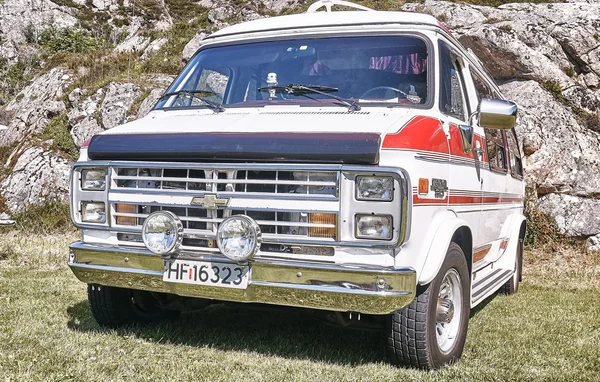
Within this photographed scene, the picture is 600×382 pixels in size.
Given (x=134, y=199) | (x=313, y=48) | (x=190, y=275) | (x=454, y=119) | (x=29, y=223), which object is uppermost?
(x=313, y=48)

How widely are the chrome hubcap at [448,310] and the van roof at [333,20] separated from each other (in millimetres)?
1860

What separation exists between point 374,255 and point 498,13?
12.7 meters

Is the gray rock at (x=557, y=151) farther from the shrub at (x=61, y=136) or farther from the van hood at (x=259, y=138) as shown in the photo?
the shrub at (x=61, y=136)

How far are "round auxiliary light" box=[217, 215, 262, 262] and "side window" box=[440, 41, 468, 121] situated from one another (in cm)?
165

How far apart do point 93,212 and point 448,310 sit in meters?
2.44

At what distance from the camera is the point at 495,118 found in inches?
168

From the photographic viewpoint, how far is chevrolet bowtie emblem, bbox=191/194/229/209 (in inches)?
144

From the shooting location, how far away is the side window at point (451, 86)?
444 cm

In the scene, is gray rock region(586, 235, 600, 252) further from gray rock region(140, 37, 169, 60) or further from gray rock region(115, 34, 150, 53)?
gray rock region(115, 34, 150, 53)

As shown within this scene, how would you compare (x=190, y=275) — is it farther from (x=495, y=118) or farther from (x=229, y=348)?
(x=495, y=118)

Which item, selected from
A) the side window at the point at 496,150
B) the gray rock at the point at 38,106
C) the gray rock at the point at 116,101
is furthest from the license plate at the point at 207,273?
the gray rock at the point at 38,106

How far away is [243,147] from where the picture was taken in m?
3.62

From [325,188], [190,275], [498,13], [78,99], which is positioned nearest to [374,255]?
[325,188]

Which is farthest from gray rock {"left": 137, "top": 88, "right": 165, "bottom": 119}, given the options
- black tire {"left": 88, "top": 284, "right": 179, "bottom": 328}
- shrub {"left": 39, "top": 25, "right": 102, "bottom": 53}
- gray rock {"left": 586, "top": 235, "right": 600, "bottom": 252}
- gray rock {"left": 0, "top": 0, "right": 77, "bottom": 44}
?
gray rock {"left": 0, "top": 0, "right": 77, "bottom": 44}
